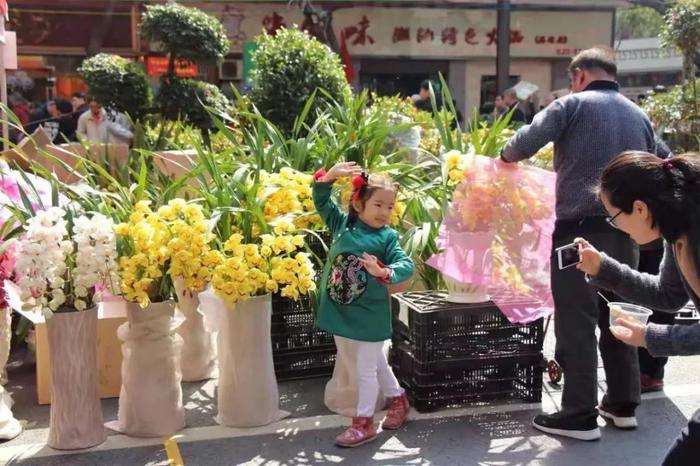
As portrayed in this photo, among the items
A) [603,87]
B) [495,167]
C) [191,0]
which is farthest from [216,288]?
[191,0]

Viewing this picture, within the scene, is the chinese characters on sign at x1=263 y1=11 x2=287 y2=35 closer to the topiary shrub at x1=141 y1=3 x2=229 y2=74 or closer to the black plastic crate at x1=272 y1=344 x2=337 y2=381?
the topiary shrub at x1=141 y1=3 x2=229 y2=74

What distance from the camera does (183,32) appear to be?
323 inches

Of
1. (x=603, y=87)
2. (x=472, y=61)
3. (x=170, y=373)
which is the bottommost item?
(x=170, y=373)

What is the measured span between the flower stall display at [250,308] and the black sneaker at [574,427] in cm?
140

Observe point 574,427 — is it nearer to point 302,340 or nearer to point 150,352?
point 302,340

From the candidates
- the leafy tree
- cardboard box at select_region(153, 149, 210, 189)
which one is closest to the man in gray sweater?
cardboard box at select_region(153, 149, 210, 189)

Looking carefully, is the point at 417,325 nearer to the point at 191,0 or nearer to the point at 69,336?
the point at 69,336

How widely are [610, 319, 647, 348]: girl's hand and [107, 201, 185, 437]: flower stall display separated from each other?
2104mm

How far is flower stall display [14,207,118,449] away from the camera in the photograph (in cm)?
339

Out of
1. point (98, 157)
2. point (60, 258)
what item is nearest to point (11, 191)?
point (60, 258)

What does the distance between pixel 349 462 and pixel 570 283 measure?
137 cm

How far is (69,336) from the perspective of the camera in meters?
3.67

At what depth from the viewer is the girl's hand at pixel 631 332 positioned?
8.06ft

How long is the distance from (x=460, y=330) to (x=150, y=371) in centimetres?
162
